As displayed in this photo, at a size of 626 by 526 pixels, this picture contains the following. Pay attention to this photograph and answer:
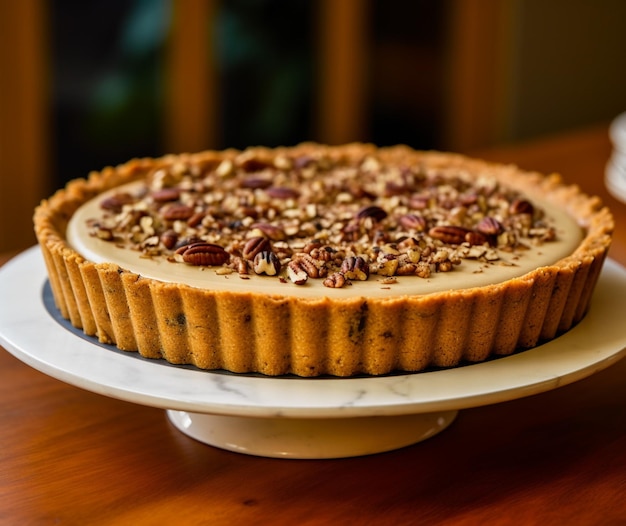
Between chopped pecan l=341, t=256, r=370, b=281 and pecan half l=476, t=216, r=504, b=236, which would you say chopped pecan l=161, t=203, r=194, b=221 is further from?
pecan half l=476, t=216, r=504, b=236

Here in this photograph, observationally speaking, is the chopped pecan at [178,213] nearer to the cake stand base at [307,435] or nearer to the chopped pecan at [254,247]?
the chopped pecan at [254,247]

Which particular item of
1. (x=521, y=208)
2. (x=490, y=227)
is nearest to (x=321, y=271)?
(x=490, y=227)

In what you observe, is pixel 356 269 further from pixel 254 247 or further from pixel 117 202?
pixel 117 202

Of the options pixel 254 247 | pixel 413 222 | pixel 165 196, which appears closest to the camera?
pixel 254 247

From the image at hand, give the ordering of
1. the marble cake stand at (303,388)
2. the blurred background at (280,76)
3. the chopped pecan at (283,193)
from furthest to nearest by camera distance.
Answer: the blurred background at (280,76)
the chopped pecan at (283,193)
the marble cake stand at (303,388)

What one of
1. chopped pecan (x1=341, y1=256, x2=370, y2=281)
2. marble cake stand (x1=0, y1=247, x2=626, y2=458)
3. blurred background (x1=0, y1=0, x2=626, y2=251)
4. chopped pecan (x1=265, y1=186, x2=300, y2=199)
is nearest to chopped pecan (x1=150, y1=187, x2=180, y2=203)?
chopped pecan (x1=265, y1=186, x2=300, y2=199)

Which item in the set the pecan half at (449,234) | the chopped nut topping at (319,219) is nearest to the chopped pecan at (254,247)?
the chopped nut topping at (319,219)
